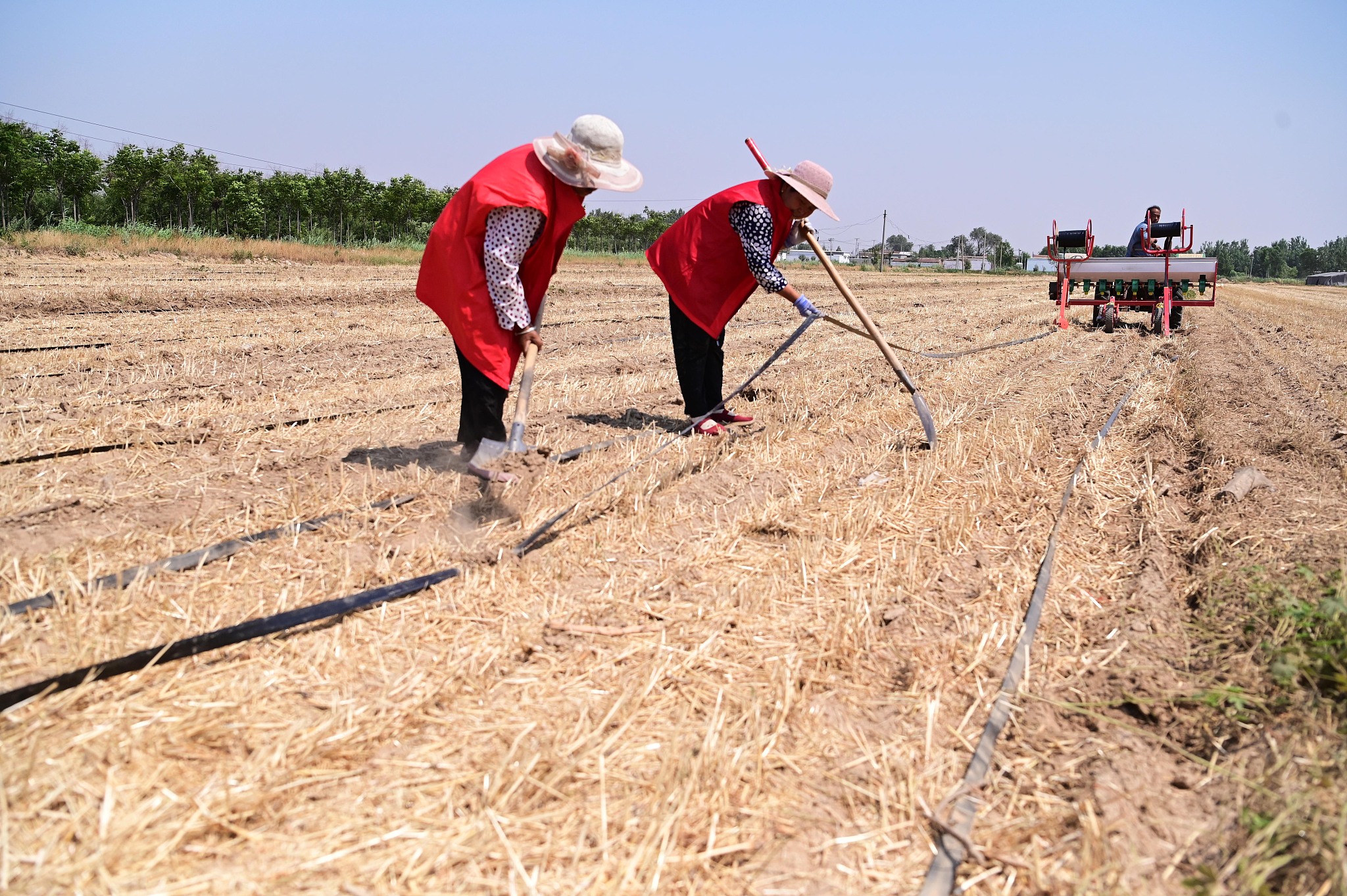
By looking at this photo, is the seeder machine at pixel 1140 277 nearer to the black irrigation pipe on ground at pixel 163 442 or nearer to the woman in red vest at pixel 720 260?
the woman in red vest at pixel 720 260

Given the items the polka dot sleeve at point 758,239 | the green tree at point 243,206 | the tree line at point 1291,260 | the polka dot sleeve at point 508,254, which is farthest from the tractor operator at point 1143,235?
the tree line at point 1291,260

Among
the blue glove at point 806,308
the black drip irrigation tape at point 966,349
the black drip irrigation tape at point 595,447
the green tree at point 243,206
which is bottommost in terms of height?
the black drip irrigation tape at point 595,447

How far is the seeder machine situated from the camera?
12.7 metres

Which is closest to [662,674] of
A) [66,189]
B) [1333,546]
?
[1333,546]

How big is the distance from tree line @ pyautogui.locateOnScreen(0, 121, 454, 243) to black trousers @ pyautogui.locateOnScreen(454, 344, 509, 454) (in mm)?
27515

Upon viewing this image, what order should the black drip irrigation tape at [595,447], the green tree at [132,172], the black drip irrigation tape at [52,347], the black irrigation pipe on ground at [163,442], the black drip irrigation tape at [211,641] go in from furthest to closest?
the green tree at [132,172] → the black drip irrigation tape at [52,347] → the black drip irrigation tape at [595,447] → the black irrigation pipe on ground at [163,442] → the black drip irrigation tape at [211,641]

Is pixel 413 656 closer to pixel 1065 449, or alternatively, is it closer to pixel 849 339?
pixel 1065 449

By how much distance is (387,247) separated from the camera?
1262 inches

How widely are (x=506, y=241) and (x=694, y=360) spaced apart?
2112 millimetres

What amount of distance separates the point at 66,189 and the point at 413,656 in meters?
38.8

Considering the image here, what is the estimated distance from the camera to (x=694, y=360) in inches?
230

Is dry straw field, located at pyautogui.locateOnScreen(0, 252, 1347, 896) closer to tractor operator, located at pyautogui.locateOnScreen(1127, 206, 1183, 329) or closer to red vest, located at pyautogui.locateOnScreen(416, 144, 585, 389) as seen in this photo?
red vest, located at pyautogui.locateOnScreen(416, 144, 585, 389)

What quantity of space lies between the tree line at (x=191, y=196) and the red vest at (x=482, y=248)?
27.5m

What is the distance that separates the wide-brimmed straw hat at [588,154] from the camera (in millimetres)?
3984
